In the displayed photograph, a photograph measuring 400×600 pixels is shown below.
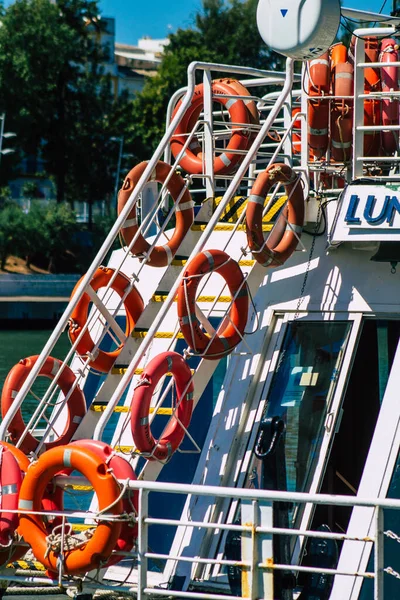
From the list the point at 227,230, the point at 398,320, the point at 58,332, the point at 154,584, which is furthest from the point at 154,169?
the point at 154,584

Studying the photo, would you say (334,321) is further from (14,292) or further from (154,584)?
(14,292)

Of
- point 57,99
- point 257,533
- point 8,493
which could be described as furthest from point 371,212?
point 57,99

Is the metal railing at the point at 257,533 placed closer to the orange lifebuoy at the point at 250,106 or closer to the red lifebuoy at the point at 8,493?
the red lifebuoy at the point at 8,493

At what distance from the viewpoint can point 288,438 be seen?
7223 mm

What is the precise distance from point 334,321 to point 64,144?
62.2 m

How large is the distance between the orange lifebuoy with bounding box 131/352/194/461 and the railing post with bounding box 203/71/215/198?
Result: 187 cm

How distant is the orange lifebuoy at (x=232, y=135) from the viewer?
28.3 ft

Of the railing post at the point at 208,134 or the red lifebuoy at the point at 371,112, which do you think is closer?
the red lifebuoy at the point at 371,112

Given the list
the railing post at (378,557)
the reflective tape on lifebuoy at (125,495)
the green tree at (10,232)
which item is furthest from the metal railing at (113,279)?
the green tree at (10,232)

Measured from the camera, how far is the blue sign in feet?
23.2

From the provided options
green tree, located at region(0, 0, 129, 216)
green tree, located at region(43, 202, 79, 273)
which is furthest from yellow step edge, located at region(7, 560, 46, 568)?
green tree, located at region(0, 0, 129, 216)

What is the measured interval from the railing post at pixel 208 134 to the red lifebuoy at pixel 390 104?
127 centimetres

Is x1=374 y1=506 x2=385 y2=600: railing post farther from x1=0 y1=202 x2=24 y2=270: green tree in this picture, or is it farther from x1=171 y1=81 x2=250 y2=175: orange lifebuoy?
x1=0 y1=202 x2=24 y2=270: green tree

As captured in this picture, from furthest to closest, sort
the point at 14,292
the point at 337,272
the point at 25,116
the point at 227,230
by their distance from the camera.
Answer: the point at 25,116 → the point at 14,292 → the point at 227,230 → the point at 337,272
